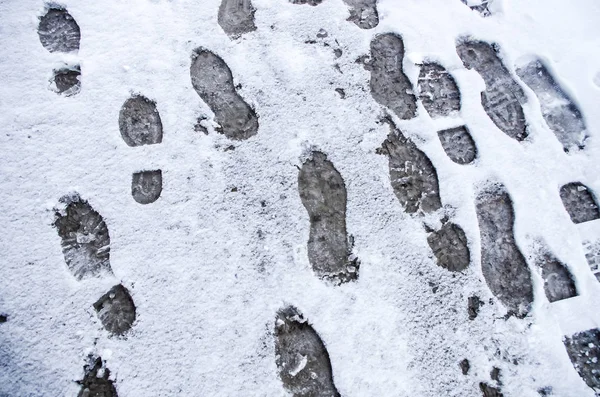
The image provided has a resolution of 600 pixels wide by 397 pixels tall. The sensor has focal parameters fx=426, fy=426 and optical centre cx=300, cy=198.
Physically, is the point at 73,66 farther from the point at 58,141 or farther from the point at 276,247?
the point at 276,247

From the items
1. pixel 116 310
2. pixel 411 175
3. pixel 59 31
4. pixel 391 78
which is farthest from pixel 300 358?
pixel 59 31

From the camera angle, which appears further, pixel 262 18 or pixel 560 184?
pixel 262 18

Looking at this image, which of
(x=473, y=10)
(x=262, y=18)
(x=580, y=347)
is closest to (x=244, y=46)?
(x=262, y=18)

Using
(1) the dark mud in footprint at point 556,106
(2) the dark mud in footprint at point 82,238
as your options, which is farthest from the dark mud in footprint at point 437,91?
(2) the dark mud in footprint at point 82,238

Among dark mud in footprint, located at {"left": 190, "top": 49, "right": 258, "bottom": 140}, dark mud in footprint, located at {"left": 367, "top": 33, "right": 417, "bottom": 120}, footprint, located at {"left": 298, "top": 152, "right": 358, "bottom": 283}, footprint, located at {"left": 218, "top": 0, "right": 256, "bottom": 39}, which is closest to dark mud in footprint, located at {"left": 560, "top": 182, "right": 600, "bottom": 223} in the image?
dark mud in footprint, located at {"left": 367, "top": 33, "right": 417, "bottom": 120}

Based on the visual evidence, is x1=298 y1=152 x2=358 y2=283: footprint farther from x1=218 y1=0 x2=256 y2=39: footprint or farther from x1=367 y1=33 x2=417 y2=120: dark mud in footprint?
x1=218 y1=0 x2=256 y2=39: footprint

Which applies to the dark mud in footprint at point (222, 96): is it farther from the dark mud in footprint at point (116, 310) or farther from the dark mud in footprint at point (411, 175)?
the dark mud in footprint at point (116, 310)

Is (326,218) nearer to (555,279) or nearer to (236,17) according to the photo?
(555,279)
